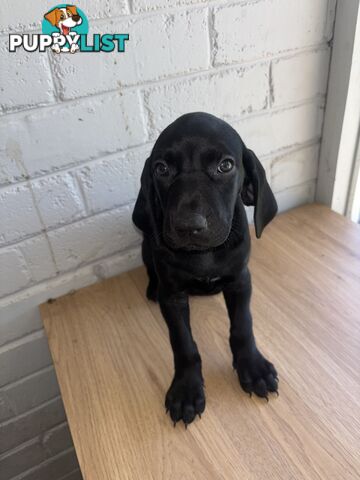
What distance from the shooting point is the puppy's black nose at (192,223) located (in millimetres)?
661

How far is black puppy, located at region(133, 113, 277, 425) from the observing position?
699 mm

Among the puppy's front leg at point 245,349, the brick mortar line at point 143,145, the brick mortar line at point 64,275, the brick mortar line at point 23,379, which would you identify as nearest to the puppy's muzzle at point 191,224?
the puppy's front leg at point 245,349

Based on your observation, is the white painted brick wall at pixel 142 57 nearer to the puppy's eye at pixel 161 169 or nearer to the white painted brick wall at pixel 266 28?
the white painted brick wall at pixel 266 28

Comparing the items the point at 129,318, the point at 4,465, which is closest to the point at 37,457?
the point at 4,465

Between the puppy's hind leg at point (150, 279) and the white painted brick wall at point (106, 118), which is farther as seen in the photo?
the puppy's hind leg at point (150, 279)

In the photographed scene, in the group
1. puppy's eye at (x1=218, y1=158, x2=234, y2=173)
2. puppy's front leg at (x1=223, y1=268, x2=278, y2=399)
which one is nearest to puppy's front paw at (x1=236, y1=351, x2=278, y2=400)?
puppy's front leg at (x1=223, y1=268, x2=278, y2=399)

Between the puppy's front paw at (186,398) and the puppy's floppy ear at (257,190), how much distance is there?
0.33m

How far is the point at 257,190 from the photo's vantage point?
824 mm

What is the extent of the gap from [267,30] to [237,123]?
248 mm

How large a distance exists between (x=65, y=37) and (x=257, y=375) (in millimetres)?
817

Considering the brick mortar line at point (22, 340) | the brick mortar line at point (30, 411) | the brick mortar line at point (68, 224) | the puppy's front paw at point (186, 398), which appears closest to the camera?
the puppy's front paw at point (186, 398)

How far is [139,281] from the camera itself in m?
1.21

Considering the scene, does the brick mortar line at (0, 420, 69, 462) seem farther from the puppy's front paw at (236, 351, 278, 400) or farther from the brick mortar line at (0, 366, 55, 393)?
the puppy's front paw at (236, 351, 278, 400)

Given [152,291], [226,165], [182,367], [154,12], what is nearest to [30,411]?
[152,291]
